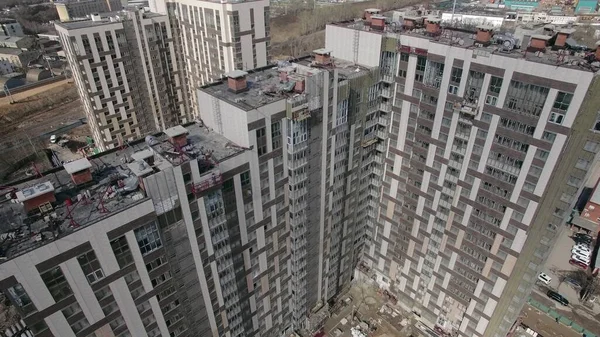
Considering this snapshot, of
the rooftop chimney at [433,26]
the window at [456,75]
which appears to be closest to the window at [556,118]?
the window at [456,75]

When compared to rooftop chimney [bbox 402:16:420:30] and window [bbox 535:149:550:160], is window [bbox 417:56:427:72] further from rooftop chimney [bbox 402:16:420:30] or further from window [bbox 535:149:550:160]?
window [bbox 535:149:550:160]

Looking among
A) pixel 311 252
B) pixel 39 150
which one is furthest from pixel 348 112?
pixel 39 150

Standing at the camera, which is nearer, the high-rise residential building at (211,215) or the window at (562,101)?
the high-rise residential building at (211,215)

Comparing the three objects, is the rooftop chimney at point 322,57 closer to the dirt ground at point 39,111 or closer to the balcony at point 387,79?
the balcony at point 387,79

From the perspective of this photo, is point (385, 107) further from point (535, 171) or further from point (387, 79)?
point (535, 171)

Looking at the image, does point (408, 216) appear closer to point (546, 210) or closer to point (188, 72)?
point (546, 210)

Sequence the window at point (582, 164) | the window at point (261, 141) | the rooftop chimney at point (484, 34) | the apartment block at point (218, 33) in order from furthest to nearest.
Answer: the apartment block at point (218, 33), the rooftop chimney at point (484, 34), the window at point (261, 141), the window at point (582, 164)
